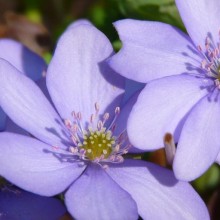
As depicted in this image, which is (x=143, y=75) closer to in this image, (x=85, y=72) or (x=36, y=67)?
(x=85, y=72)

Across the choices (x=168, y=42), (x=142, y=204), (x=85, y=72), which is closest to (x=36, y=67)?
(x=85, y=72)

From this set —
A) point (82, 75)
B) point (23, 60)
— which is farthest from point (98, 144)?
point (23, 60)

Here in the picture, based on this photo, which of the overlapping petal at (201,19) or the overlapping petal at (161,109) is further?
the overlapping petal at (201,19)

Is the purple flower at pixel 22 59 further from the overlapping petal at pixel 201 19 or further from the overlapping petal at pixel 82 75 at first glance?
the overlapping petal at pixel 201 19

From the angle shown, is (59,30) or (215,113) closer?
(215,113)

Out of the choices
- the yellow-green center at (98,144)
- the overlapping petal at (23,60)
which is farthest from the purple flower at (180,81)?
the overlapping petal at (23,60)

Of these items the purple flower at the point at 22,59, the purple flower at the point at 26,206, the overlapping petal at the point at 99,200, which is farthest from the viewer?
the purple flower at the point at 22,59
